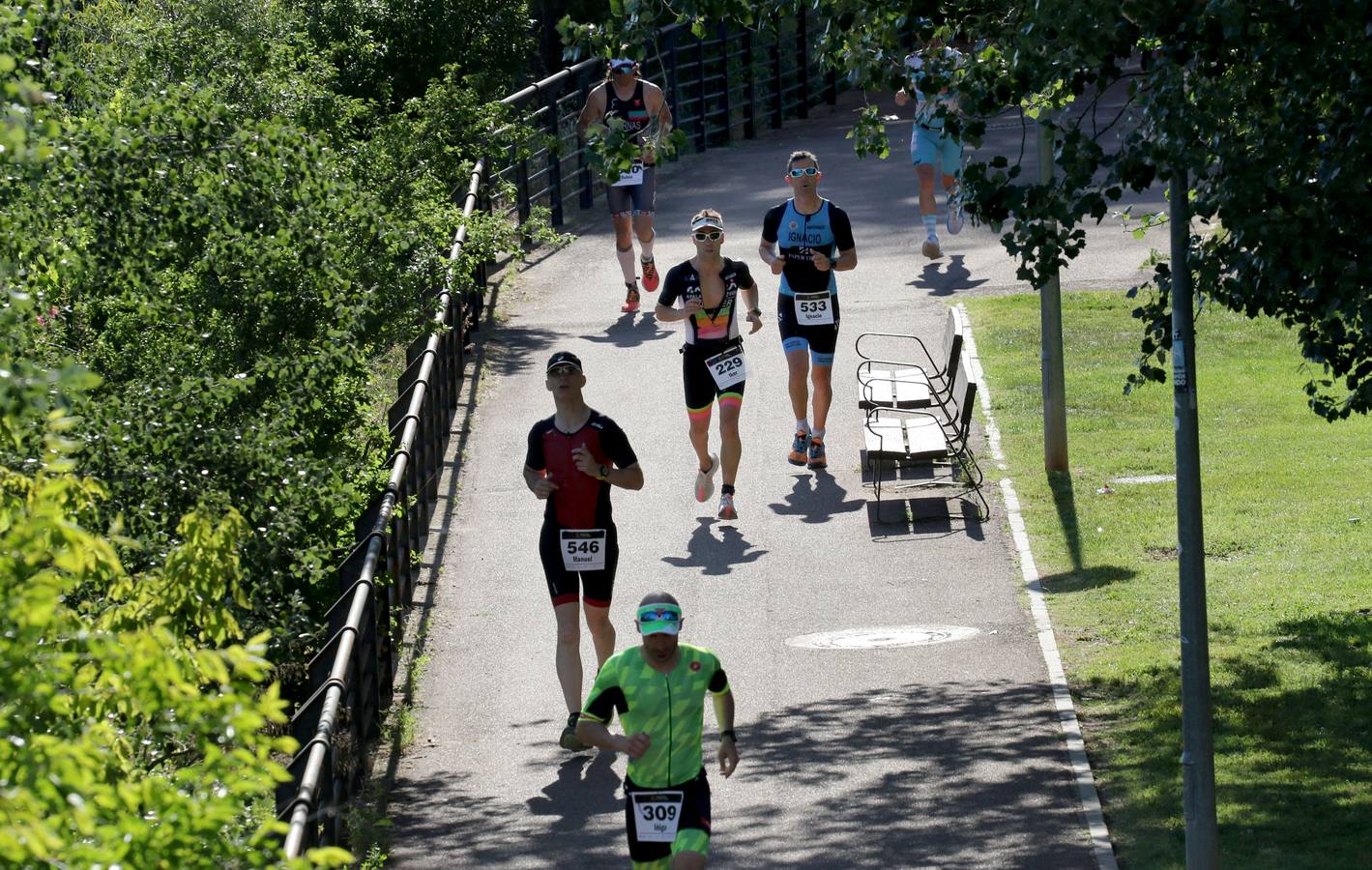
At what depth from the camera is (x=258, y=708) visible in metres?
4.14

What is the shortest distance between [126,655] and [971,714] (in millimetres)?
7400

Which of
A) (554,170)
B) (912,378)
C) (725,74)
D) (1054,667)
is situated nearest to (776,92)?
(725,74)

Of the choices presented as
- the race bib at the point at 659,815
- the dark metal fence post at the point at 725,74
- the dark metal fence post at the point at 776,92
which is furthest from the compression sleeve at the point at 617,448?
the dark metal fence post at the point at 776,92

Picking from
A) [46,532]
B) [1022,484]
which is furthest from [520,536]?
[46,532]

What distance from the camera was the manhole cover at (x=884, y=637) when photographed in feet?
39.3

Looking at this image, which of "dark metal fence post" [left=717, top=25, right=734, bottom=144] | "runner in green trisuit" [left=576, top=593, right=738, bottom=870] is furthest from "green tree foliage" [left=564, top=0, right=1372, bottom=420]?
"dark metal fence post" [left=717, top=25, right=734, bottom=144]

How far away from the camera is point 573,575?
10.5 metres

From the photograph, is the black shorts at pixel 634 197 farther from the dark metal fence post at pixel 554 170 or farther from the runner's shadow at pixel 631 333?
the dark metal fence post at pixel 554 170

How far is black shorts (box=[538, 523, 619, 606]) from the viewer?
34.4 feet

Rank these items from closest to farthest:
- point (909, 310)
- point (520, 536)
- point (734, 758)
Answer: point (734, 758) → point (520, 536) → point (909, 310)

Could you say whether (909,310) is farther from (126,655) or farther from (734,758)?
(126,655)

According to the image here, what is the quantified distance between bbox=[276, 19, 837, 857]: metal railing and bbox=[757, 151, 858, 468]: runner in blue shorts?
4.85 feet

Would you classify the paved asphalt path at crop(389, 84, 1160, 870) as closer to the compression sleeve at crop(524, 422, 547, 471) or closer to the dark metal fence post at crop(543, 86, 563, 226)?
the compression sleeve at crop(524, 422, 547, 471)

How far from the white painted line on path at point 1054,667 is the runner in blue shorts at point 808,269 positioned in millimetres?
1621
